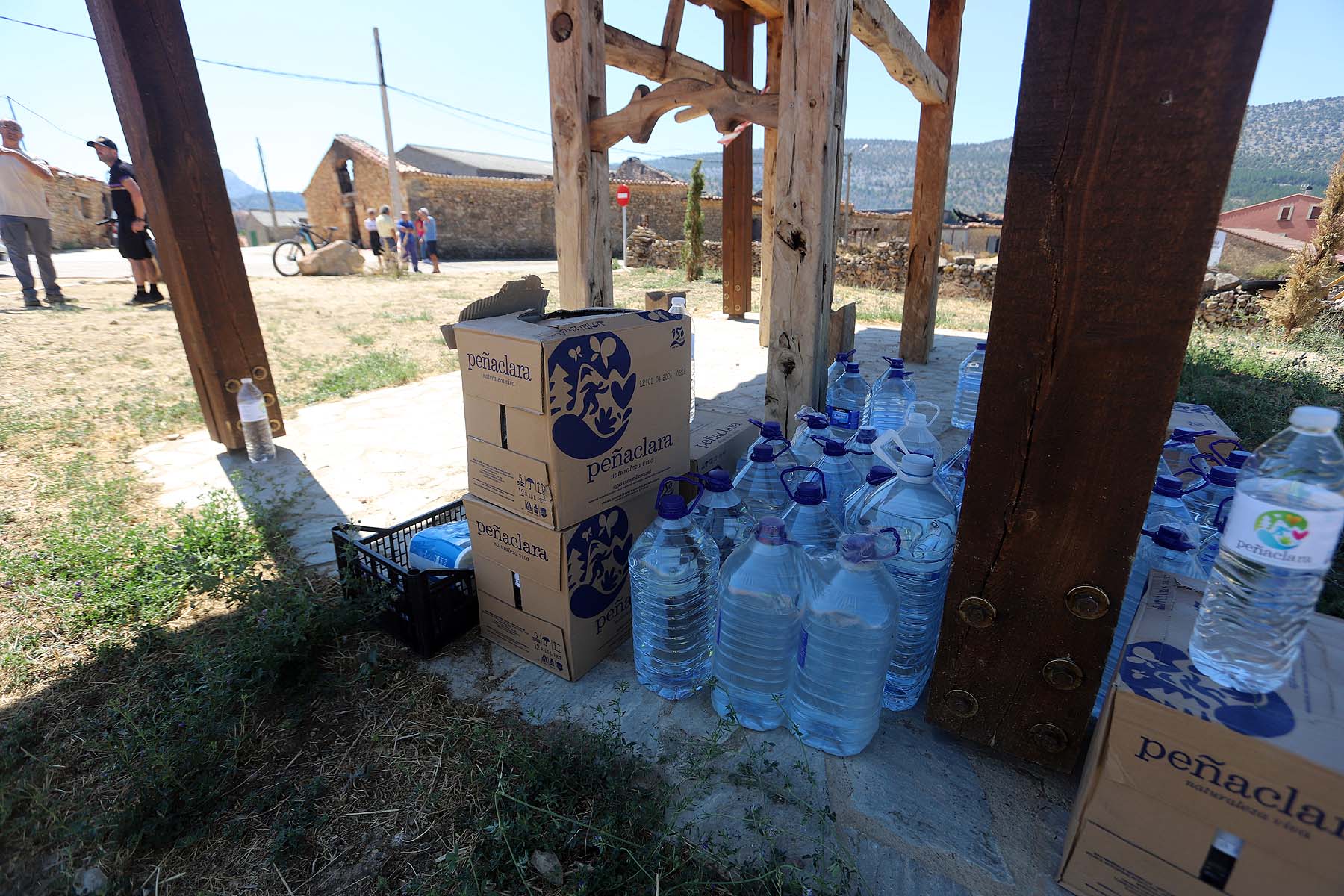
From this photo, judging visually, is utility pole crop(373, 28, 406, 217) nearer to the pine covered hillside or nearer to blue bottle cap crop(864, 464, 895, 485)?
blue bottle cap crop(864, 464, 895, 485)

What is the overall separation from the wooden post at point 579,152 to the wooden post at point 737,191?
378cm

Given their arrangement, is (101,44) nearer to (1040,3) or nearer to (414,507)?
(414,507)

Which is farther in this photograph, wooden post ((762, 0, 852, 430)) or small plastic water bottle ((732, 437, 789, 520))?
wooden post ((762, 0, 852, 430))

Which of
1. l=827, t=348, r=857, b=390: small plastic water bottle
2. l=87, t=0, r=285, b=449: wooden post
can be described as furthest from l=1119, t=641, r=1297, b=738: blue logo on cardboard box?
l=87, t=0, r=285, b=449: wooden post

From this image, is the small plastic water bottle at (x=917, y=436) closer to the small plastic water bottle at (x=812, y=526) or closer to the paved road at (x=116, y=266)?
the small plastic water bottle at (x=812, y=526)

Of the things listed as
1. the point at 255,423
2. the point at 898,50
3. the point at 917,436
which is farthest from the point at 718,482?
the point at 898,50

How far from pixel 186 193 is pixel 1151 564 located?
4.61m

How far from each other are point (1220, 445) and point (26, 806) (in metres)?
4.31

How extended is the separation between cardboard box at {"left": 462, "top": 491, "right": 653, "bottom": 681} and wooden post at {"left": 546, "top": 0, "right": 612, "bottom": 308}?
1.89 m

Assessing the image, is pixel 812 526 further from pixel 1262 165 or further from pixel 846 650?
pixel 1262 165

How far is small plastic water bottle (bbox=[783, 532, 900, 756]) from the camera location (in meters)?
1.55

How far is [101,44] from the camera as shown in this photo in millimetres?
3105

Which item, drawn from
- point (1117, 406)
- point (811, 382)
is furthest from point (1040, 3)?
point (811, 382)

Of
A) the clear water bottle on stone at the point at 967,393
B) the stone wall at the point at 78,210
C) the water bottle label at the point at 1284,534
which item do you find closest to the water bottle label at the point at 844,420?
the water bottle label at the point at 1284,534
